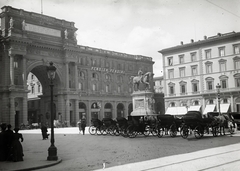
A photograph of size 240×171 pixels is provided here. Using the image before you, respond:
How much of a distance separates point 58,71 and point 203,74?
99.0ft

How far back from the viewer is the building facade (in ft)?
170

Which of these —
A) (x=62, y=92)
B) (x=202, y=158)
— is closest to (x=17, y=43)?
(x=62, y=92)

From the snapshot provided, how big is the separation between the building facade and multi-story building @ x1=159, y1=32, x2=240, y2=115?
15.9 metres

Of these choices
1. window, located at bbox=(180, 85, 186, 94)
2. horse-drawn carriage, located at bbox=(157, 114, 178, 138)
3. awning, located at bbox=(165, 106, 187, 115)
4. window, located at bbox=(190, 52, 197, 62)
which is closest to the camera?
horse-drawn carriage, located at bbox=(157, 114, 178, 138)

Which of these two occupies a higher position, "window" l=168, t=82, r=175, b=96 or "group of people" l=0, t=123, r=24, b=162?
"window" l=168, t=82, r=175, b=96

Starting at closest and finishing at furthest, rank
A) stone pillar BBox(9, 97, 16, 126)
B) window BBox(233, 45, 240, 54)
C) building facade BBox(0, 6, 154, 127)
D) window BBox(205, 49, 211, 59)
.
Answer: stone pillar BBox(9, 97, 16, 126), building facade BBox(0, 6, 154, 127), window BBox(233, 45, 240, 54), window BBox(205, 49, 211, 59)

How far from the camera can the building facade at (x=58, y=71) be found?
170ft

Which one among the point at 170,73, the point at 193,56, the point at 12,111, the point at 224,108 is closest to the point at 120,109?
the point at 170,73

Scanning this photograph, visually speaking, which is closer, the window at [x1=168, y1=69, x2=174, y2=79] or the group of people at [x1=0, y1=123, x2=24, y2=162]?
the group of people at [x1=0, y1=123, x2=24, y2=162]

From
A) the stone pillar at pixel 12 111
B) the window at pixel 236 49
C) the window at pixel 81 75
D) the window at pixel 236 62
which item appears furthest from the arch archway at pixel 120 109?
the window at pixel 236 49

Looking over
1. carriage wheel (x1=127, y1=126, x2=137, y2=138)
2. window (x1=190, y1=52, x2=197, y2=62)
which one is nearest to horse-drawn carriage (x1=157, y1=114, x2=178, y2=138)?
carriage wheel (x1=127, y1=126, x2=137, y2=138)

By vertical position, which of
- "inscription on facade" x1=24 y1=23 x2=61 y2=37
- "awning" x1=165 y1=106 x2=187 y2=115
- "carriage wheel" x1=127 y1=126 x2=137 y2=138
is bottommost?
"carriage wheel" x1=127 y1=126 x2=137 y2=138

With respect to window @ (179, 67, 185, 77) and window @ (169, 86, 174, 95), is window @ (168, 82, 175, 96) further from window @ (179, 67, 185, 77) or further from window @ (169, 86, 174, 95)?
window @ (179, 67, 185, 77)

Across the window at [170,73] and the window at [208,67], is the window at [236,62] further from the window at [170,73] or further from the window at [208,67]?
the window at [170,73]
